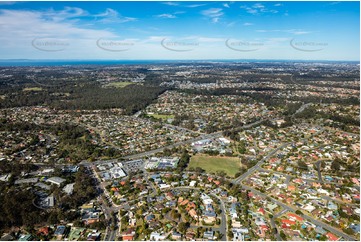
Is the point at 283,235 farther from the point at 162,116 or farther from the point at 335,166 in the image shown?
the point at 162,116

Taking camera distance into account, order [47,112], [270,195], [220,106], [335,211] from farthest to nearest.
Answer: [220,106]
[47,112]
[270,195]
[335,211]

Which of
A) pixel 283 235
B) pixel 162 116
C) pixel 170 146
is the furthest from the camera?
pixel 162 116

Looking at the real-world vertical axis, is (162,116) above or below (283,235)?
below

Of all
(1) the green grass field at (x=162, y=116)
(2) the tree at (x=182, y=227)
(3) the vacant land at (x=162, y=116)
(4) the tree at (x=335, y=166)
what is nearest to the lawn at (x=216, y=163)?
(4) the tree at (x=335, y=166)

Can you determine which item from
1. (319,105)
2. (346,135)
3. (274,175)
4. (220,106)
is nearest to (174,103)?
(220,106)

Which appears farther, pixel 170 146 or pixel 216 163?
pixel 170 146

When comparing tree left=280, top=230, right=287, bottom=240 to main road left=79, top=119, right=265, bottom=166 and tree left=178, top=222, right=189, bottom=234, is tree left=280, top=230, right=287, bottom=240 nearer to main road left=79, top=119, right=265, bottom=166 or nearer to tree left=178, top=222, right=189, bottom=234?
tree left=178, top=222, right=189, bottom=234

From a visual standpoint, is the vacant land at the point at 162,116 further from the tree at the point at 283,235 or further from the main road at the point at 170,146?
the tree at the point at 283,235

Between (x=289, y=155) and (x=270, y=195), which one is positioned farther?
(x=289, y=155)

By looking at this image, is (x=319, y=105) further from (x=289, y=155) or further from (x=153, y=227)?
(x=153, y=227)

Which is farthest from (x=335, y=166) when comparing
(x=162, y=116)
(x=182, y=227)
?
(x=162, y=116)
